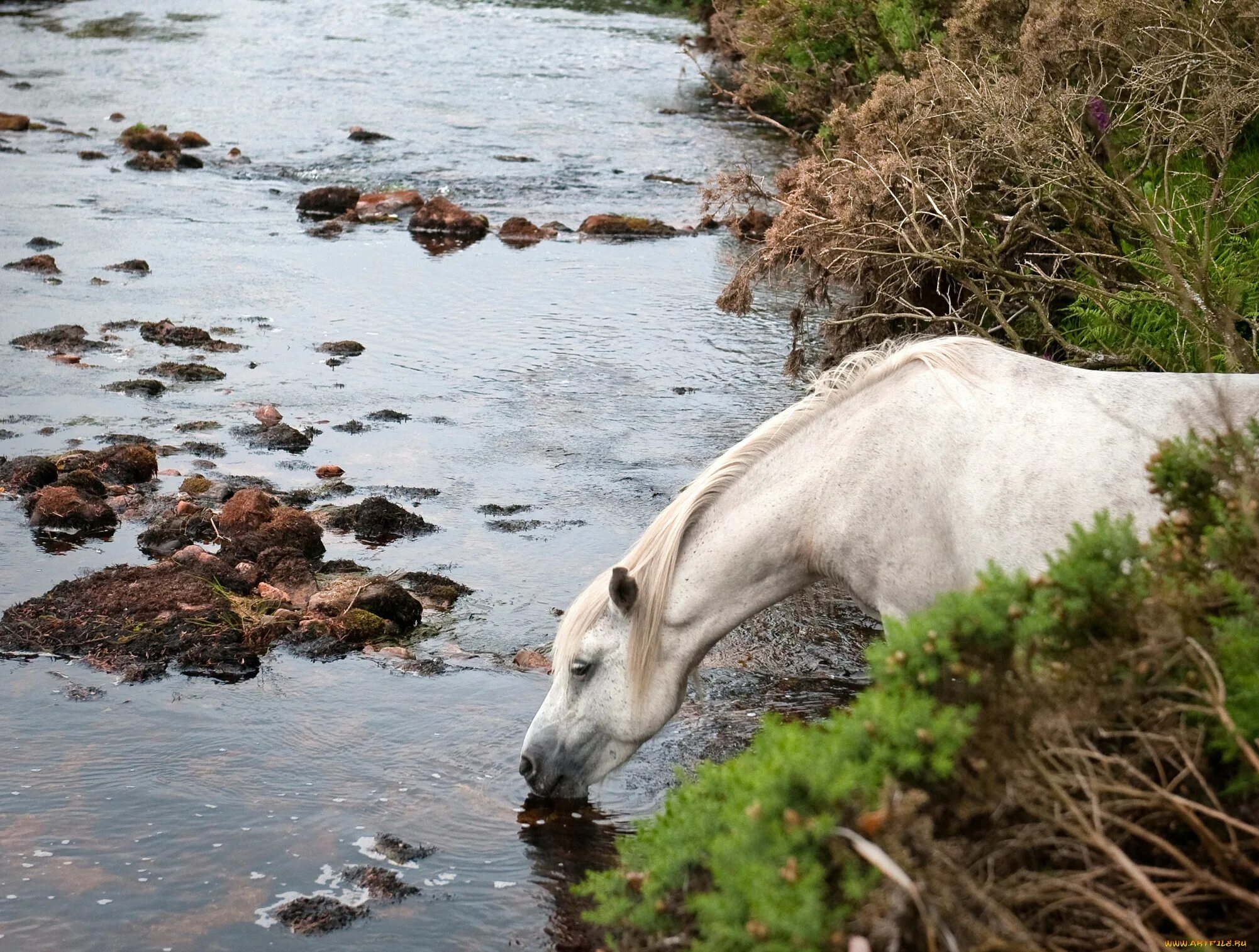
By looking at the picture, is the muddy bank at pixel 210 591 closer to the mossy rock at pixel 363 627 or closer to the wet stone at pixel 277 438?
the mossy rock at pixel 363 627

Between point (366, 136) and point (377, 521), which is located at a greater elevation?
point (366, 136)

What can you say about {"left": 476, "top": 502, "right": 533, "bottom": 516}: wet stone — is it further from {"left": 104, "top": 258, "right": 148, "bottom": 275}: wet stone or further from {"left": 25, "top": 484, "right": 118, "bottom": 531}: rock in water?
{"left": 104, "top": 258, "right": 148, "bottom": 275}: wet stone

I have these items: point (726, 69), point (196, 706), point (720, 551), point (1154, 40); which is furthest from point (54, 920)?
point (726, 69)

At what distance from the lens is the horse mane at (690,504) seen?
16.8 ft

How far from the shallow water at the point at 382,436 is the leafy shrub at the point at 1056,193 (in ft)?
6.72

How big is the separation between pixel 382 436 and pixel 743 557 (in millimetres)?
6201

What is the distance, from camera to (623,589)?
4984 millimetres

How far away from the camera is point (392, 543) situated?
8.87 m

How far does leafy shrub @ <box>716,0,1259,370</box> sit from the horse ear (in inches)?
142

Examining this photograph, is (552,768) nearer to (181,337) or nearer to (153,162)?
(181,337)

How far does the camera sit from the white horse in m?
4.84

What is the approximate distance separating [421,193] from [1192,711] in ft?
57.9

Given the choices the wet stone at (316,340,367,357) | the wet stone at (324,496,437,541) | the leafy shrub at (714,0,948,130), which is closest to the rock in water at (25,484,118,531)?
the wet stone at (324,496,437,541)

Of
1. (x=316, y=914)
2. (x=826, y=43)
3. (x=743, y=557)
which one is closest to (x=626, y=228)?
(x=826, y=43)
